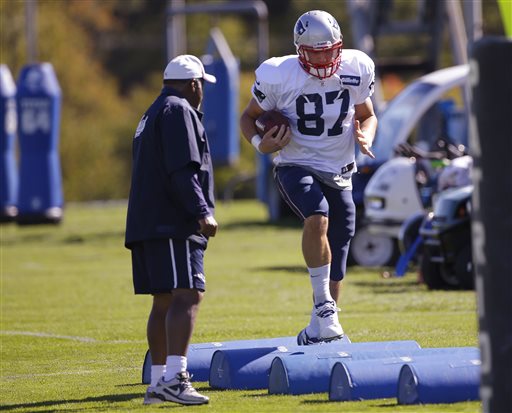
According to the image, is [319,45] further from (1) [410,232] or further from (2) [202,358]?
(1) [410,232]

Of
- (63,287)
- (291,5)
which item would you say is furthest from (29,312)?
(291,5)

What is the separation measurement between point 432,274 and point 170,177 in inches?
283

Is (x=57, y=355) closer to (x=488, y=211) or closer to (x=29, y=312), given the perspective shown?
(x=29, y=312)

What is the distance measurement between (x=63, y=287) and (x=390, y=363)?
29.1 ft

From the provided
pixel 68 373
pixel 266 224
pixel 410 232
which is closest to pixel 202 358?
pixel 68 373

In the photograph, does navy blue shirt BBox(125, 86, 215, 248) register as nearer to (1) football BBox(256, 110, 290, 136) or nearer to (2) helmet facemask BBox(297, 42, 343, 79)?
(1) football BBox(256, 110, 290, 136)

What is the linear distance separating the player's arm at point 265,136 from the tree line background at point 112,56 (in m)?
21.8

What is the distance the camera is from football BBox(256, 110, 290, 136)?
9.11m

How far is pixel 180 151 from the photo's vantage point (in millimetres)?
7844

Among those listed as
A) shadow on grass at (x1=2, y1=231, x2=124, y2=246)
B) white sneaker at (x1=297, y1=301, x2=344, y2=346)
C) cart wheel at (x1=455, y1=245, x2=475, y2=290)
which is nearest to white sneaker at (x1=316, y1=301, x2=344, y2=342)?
white sneaker at (x1=297, y1=301, x2=344, y2=346)

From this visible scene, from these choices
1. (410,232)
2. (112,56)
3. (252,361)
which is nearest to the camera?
(252,361)

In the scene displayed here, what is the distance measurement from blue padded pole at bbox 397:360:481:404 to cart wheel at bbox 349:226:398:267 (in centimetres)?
1045

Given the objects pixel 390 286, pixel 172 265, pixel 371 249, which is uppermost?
pixel 172 265

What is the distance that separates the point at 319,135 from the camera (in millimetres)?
9211
